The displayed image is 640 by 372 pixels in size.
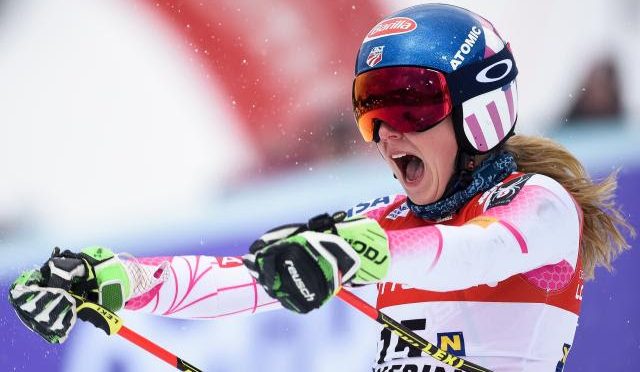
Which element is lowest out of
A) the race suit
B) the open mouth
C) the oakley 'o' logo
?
the race suit

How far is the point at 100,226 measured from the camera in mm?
4969

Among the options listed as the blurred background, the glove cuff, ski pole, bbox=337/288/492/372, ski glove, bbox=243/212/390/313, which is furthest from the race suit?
the blurred background

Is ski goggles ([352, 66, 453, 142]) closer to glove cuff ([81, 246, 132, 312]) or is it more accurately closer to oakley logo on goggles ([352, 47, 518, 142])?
oakley logo on goggles ([352, 47, 518, 142])

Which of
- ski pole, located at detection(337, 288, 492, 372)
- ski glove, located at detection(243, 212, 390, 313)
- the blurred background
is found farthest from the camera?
the blurred background

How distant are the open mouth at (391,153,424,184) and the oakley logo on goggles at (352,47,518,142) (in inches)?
5.3

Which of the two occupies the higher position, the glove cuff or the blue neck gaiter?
the glove cuff

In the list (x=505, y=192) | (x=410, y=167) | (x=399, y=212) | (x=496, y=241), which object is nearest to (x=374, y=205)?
(x=399, y=212)

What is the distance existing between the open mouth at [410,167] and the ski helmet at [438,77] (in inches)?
5.2

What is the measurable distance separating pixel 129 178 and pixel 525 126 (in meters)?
1.95

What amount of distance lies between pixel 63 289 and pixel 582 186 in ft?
5.30

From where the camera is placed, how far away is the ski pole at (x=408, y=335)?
2.81 meters

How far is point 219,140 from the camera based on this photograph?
16.9 feet

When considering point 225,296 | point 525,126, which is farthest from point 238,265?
point 525,126

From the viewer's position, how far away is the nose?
11.1 feet
